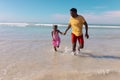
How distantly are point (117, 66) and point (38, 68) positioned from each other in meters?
2.15

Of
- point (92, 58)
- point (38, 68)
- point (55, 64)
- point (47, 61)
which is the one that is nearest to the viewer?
point (38, 68)

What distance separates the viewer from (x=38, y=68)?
20.1 feet

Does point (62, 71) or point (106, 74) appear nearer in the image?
point (106, 74)

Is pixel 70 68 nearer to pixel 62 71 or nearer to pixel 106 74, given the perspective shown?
pixel 62 71

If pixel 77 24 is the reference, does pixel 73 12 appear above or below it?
above

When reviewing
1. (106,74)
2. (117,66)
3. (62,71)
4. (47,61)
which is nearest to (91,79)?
(106,74)

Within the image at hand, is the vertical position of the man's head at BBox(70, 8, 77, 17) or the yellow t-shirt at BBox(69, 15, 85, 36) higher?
the man's head at BBox(70, 8, 77, 17)

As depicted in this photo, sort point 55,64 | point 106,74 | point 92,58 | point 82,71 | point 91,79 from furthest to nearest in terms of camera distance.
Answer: point 92,58 → point 55,64 → point 82,71 → point 106,74 → point 91,79

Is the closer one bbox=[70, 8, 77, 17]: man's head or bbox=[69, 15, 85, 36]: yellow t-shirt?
bbox=[70, 8, 77, 17]: man's head

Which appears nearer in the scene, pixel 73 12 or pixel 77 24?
pixel 73 12

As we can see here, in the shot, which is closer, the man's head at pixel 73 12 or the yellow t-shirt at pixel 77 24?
the man's head at pixel 73 12

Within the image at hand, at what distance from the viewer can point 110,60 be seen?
23.8 feet

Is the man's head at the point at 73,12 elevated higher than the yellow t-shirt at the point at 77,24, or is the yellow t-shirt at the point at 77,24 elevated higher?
the man's head at the point at 73,12

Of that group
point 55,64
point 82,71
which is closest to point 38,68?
point 55,64
